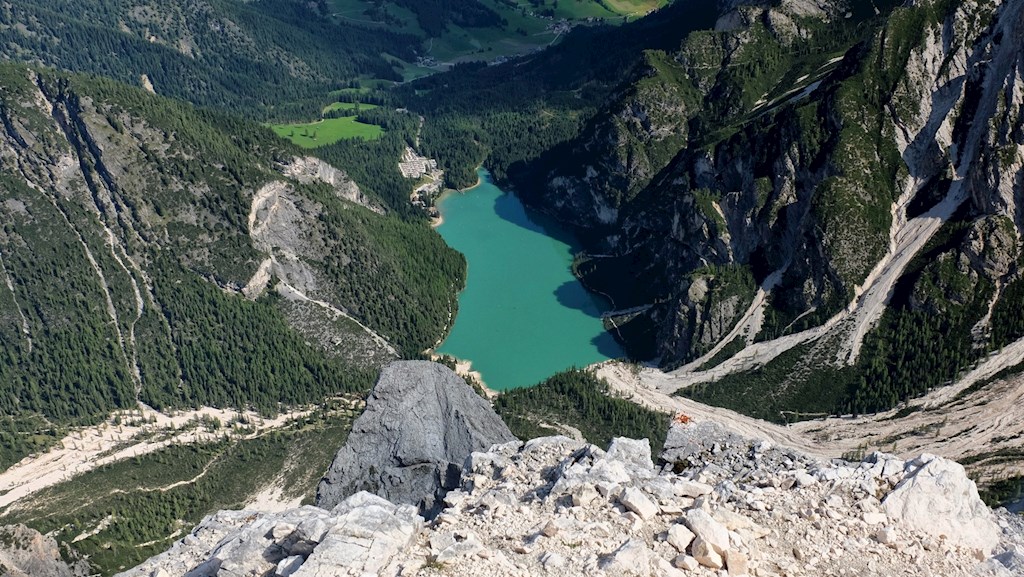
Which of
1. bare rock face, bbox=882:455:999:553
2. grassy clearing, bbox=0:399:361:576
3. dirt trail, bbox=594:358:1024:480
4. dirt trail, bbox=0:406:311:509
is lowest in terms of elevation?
bare rock face, bbox=882:455:999:553

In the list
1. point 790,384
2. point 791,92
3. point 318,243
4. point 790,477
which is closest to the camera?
point 790,477

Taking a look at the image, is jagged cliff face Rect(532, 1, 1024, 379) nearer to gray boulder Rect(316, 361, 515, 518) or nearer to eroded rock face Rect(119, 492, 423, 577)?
gray boulder Rect(316, 361, 515, 518)

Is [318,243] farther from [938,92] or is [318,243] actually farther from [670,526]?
[670,526]

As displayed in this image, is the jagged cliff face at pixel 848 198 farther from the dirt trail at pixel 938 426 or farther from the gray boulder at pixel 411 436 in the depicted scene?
the gray boulder at pixel 411 436

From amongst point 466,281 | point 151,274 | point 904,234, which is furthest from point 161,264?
point 904,234

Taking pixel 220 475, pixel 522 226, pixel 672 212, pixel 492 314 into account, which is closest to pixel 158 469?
pixel 220 475

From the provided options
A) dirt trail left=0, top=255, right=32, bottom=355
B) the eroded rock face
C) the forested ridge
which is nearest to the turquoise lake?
the forested ridge
